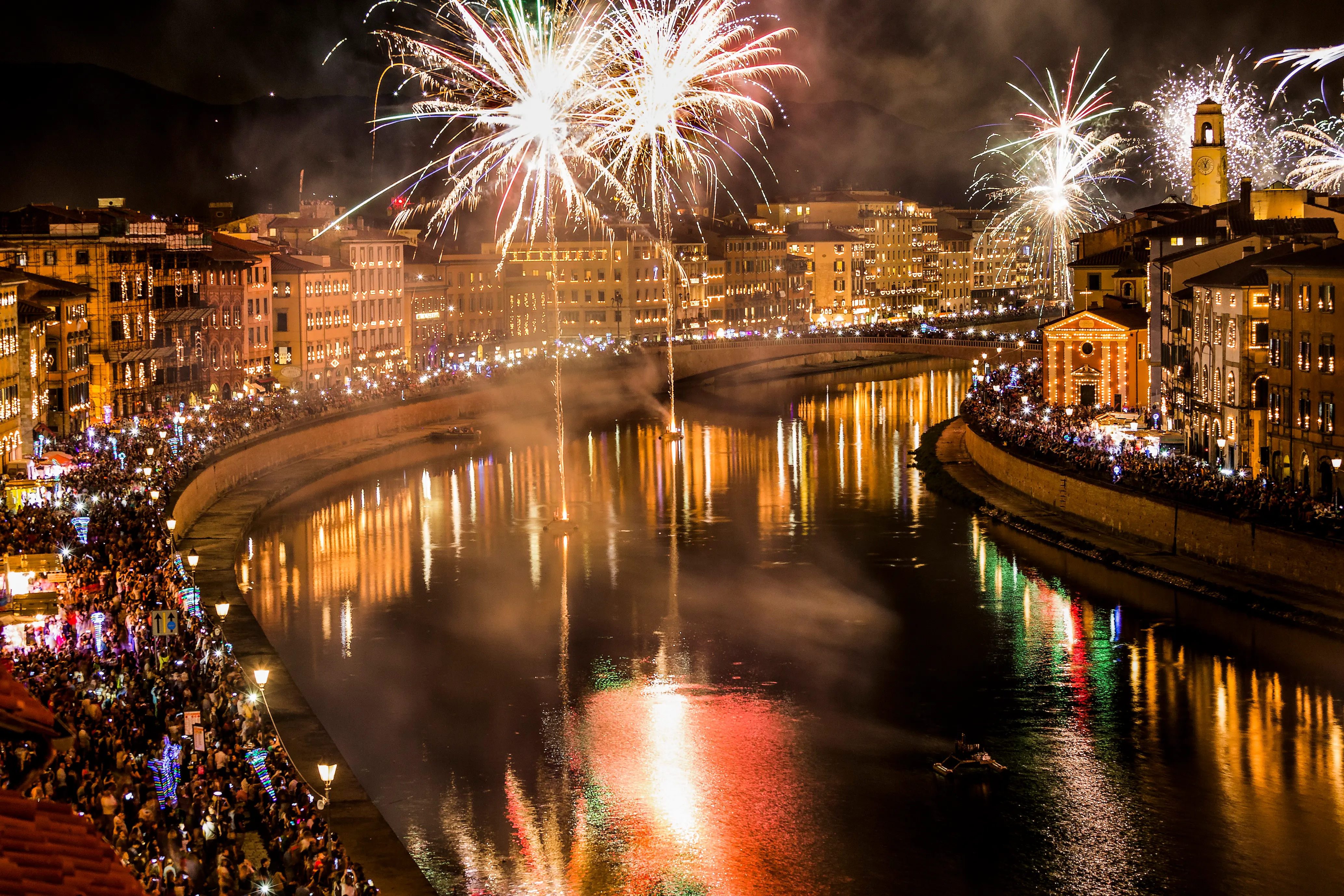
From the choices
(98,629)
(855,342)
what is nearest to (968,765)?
(98,629)

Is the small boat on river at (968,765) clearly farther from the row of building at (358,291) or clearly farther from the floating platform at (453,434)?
the floating platform at (453,434)

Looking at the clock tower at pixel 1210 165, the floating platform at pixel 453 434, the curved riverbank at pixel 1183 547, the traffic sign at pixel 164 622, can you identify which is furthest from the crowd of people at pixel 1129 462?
the traffic sign at pixel 164 622

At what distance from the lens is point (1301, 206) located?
57.6 metres

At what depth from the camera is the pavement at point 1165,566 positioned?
34344 mm

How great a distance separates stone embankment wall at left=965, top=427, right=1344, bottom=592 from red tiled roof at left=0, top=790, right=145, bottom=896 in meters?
33.1

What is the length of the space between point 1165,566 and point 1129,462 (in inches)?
315

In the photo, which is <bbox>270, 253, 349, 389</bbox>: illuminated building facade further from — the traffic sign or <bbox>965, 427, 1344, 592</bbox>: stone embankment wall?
the traffic sign

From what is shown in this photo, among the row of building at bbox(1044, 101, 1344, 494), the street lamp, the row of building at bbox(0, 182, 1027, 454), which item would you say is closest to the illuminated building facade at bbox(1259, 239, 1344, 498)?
the row of building at bbox(1044, 101, 1344, 494)

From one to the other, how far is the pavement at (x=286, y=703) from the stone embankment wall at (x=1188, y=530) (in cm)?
2240

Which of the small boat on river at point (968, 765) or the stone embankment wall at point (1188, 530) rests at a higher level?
the stone embankment wall at point (1188, 530)

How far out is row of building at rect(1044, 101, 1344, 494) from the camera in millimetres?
41469

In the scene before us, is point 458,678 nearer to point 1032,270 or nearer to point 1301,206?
point 1301,206

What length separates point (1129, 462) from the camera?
4778 cm

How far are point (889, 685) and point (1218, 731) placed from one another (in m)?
6.71
